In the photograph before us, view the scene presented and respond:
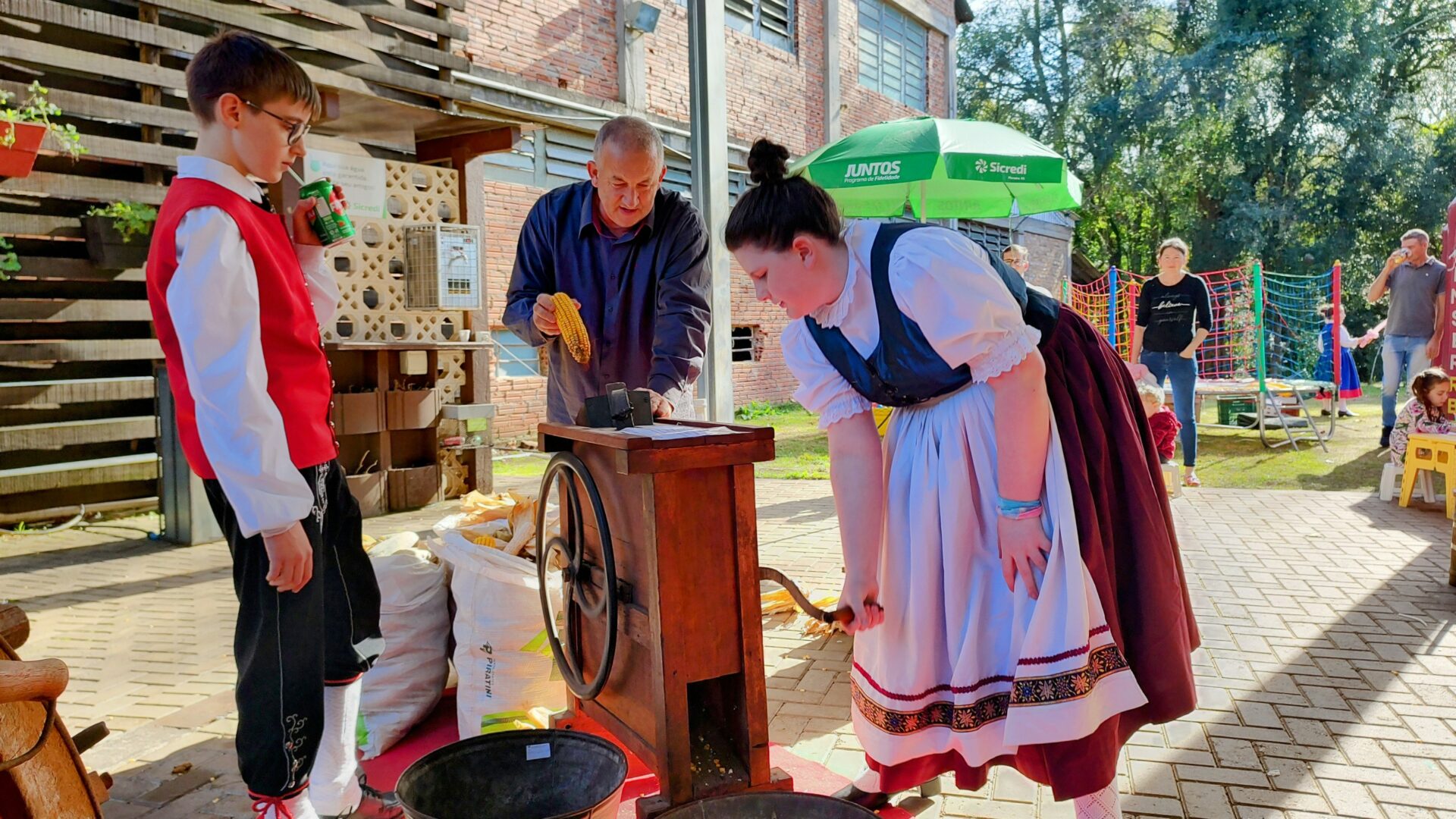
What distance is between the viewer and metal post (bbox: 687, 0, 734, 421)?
200 inches

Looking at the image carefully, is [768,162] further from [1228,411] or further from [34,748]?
[1228,411]

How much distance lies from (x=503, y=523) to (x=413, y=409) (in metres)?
4.54

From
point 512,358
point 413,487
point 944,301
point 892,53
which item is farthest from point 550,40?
point 944,301

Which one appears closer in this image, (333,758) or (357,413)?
(333,758)

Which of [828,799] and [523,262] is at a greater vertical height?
[523,262]

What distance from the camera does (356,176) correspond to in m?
7.70

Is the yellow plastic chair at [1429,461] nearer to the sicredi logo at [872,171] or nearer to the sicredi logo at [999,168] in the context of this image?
the sicredi logo at [999,168]

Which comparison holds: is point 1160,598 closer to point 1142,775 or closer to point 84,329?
point 1142,775

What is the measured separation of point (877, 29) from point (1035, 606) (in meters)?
19.0

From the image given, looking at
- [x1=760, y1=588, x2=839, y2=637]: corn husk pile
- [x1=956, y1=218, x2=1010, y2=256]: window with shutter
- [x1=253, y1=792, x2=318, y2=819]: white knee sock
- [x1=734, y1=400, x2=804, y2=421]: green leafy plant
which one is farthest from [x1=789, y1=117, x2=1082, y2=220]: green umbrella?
[x1=956, y1=218, x2=1010, y2=256]: window with shutter

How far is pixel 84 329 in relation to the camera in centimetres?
710

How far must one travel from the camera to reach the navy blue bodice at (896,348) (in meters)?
2.12

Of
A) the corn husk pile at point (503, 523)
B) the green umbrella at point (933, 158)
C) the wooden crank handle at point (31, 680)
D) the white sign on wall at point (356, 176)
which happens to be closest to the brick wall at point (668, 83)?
the white sign on wall at point (356, 176)

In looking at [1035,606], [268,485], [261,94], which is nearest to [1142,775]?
[1035,606]
